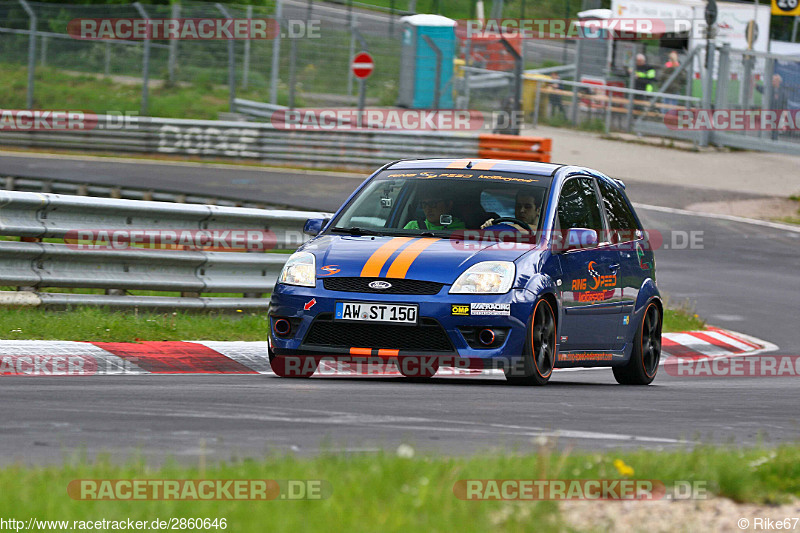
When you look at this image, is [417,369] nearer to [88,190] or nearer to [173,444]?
[173,444]

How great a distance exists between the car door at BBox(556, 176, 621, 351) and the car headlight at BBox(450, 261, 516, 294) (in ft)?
2.40

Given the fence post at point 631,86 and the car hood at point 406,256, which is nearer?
the car hood at point 406,256

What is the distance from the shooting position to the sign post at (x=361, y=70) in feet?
94.0

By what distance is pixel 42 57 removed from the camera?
96.3ft

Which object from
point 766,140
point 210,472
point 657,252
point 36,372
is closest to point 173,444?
point 210,472

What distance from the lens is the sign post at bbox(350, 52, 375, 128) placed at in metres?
28.7

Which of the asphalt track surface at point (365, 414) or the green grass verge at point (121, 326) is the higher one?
the asphalt track surface at point (365, 414)

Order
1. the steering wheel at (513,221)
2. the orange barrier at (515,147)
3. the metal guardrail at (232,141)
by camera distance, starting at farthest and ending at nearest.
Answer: the metal guardrail at (232,141), the orange barrier at (515,147), the steering wheel at (513,221)

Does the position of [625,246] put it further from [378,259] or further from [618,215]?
[378,259]

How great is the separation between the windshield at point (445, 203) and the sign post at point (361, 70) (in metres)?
19.5
